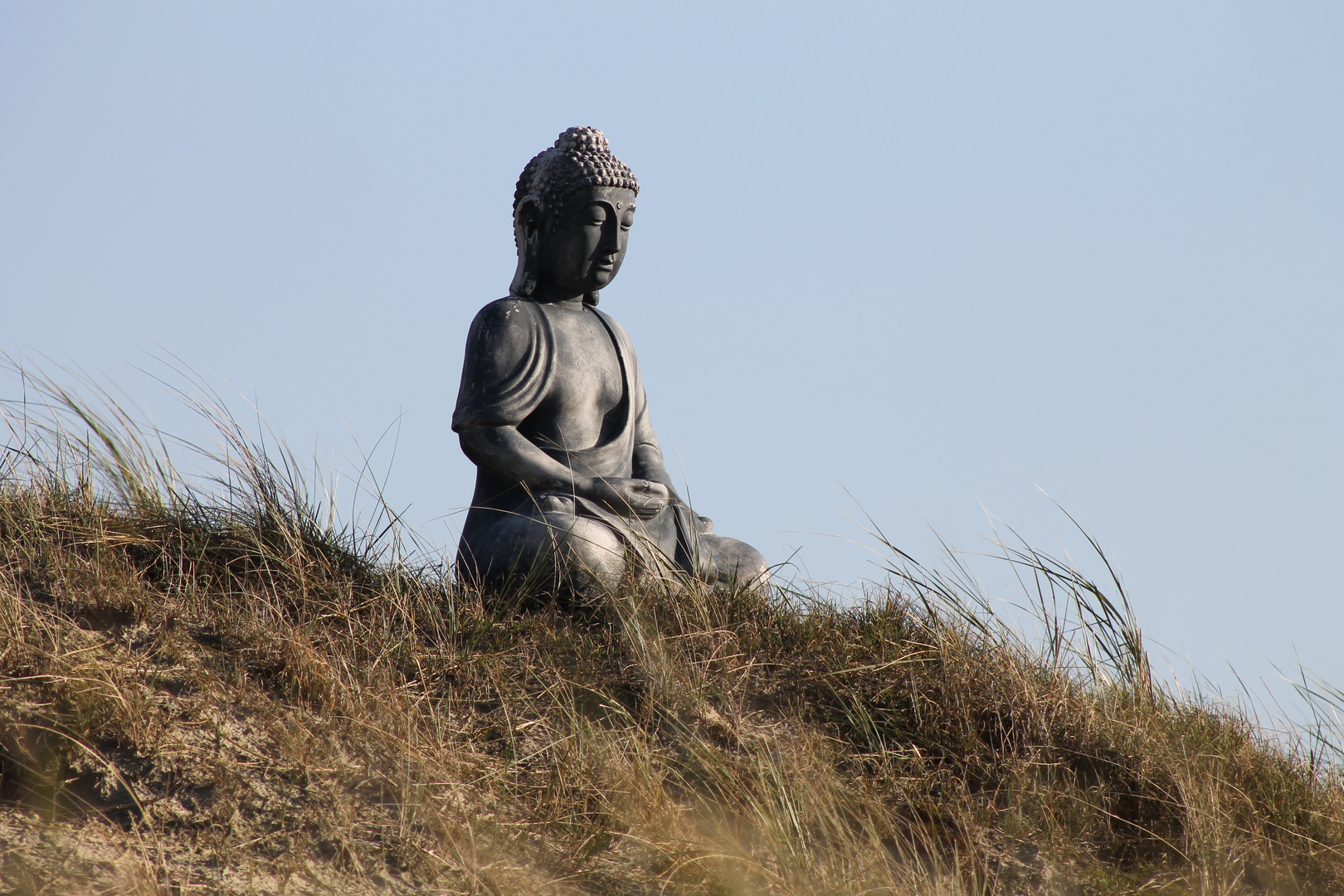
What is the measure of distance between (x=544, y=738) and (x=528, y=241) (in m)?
2.10

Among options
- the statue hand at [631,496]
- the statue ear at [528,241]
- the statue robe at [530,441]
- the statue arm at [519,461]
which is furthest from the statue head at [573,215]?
the statue hand at [631,496]

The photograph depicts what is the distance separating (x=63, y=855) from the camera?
11.5 ft

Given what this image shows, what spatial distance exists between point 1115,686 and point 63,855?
3.23 m

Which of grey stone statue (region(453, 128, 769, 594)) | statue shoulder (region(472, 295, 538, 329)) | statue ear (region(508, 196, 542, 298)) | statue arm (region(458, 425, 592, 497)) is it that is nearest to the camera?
grey stone statue (region(453, 128, 769, 594))

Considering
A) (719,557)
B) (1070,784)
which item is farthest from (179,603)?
(1070,784)

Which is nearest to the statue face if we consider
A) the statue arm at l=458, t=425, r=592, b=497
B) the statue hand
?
the statue arm at l=458, t=425, r=592, b=497

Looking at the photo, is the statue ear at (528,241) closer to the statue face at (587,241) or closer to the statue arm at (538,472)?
the statue face at (587,241)

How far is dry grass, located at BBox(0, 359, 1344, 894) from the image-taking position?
12.3ft

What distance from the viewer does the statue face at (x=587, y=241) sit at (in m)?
5.39

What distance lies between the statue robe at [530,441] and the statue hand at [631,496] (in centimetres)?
3

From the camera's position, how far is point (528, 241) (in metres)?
A: 5.53

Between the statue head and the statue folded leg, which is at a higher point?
the statue head

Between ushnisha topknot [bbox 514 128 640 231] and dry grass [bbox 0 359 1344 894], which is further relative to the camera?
ushnisha topknot [bbox 514 128 640 231]

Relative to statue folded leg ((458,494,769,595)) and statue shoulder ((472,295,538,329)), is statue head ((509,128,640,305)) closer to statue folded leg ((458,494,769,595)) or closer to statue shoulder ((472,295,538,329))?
statue shoulder ((472,295,538,329))
